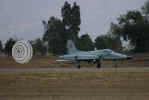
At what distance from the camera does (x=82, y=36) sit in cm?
8462

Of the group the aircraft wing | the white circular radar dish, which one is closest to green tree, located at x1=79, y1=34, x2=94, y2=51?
the aircraft wing

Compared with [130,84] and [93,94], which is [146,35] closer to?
[130,84]

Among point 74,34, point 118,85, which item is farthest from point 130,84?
point 74,34

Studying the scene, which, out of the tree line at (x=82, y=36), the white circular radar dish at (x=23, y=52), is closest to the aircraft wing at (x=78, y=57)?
the white circular radar dish at (x=23, y=52)

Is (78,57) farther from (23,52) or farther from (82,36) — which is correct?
(82,36)

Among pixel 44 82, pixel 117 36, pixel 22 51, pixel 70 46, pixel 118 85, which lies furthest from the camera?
pixel 117 36

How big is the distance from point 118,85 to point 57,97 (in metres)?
5.77

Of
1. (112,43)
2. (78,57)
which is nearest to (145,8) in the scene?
(112,43)

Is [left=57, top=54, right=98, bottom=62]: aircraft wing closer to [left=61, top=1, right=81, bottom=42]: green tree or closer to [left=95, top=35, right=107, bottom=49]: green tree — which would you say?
[left=61, top=1, right=81, bottom=42]: green tree

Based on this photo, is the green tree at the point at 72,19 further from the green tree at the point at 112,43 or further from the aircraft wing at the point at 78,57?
the aircraft wing at the point at 78,57

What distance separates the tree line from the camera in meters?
63.5

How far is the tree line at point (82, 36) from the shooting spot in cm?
6347

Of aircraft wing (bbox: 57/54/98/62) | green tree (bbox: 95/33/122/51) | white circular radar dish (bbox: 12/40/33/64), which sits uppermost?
green tree (bbox: 95/33/122/51)

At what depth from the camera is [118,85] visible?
18938 mm
